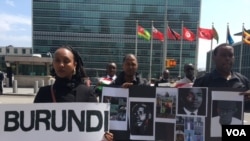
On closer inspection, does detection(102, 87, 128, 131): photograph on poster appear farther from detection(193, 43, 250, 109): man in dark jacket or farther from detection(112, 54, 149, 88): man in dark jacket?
detection(193, 43, 250, 109): man in dark jacket

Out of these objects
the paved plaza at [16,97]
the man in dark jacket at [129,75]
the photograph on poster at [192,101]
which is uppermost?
the man in dark jacket at [129,75]

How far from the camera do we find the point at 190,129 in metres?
3.76

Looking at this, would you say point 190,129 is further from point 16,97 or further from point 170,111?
point 16,97

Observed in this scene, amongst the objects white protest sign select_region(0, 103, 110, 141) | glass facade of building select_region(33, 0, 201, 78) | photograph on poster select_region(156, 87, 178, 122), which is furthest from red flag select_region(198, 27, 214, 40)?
glass facade of building select_region(33, 0, 201, 78)

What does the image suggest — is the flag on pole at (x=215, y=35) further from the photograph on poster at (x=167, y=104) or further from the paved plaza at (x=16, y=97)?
the photograph on poster at (x=167, y=104)

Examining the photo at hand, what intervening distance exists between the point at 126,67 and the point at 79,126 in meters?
1.35

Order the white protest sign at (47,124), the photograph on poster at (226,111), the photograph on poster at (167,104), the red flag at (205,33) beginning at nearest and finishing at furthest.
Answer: the white protest sign at (47,124) < the photograph on poster at (226,111) < the photograph on poster at (167,104) < the red flag at (205,33)

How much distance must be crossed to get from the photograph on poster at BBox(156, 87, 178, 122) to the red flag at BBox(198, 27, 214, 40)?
32.3 meters

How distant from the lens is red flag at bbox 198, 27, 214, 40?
116 ft

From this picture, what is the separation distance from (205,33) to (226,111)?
3293 cm

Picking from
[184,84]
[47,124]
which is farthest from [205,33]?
[47,124]

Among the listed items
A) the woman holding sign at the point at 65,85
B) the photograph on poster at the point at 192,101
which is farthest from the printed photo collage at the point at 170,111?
the woman holding sign at the point at 65,85

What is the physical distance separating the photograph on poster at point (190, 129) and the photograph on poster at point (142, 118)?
11.5 inches

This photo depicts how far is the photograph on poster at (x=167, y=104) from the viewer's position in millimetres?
3869
